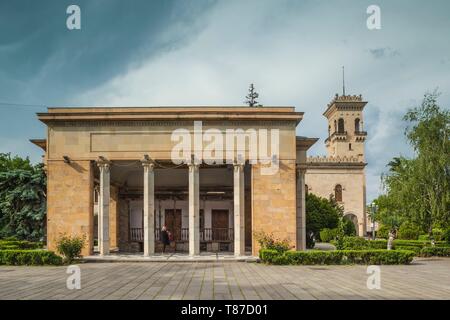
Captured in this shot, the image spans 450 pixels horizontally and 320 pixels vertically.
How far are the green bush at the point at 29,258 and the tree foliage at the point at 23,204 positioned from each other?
11.6 m

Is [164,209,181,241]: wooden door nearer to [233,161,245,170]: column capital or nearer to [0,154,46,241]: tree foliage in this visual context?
[233,161,245,170]: column capital

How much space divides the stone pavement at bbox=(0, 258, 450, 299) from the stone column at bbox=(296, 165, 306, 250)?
5.96m

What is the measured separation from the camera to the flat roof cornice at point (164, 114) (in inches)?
1045

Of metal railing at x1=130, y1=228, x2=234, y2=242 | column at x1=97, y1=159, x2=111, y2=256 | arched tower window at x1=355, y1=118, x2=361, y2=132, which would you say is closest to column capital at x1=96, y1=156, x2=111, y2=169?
column at x1=97, y1=159, x2=111, y2=256

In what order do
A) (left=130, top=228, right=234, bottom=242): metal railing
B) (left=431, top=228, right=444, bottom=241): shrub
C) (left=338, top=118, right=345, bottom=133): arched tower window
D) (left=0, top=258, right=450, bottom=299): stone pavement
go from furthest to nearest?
(left=338, top=118, right=345, bottom=133): arched tower window → (left=431, top=228, right=444, bottom=241): shrub → (left=130, top=228, right=234, bottom=242): metal railing → (left=0, top=258, right=450, bottom=299): stone pavement

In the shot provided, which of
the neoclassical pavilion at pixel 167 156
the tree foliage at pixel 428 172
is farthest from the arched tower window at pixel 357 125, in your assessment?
the neoclassical pavilion at pixel 167 156

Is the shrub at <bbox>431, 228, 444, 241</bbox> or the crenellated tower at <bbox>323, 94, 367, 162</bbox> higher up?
the crenellated tower at <bbox>323, 94, 367, 162</bbox>

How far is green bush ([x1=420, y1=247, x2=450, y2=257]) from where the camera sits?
29469 millimetres

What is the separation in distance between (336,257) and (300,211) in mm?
6007

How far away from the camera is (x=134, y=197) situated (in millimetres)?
33406

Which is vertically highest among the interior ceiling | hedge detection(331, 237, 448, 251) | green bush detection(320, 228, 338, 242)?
the interior ceiling

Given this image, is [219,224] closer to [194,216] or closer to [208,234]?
[208,234]

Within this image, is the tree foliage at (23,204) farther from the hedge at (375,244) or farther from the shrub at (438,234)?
the shrub at (438,234)
